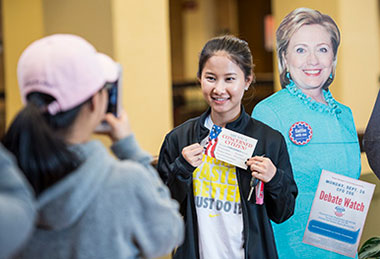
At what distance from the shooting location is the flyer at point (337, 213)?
6.21 feet

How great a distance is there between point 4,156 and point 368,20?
3.22 m

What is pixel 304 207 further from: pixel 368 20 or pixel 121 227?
pixel 368 20

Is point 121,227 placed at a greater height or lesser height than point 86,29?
lesser

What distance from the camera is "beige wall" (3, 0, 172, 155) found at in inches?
109

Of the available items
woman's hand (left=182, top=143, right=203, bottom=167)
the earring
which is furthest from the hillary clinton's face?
woman's hand (left=182, top=143, right=203, bottom=167)

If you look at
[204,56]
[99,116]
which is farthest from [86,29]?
[99,116]

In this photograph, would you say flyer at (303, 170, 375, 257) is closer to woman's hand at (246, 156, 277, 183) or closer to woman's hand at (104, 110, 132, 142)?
woman's hand at (246, 156, 277, 183)

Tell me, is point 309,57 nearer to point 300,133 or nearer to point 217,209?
point 300,133

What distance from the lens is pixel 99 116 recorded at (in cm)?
114

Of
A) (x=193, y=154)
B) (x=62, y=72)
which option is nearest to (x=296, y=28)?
(x=193, y=154)

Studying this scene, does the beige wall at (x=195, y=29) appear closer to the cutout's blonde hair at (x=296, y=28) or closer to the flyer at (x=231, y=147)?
the cutout's blonde hair at (x=296, y=28)

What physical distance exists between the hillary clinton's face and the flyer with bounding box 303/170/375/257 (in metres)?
0.36

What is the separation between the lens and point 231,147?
162 centimetres

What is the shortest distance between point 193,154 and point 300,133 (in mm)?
533
